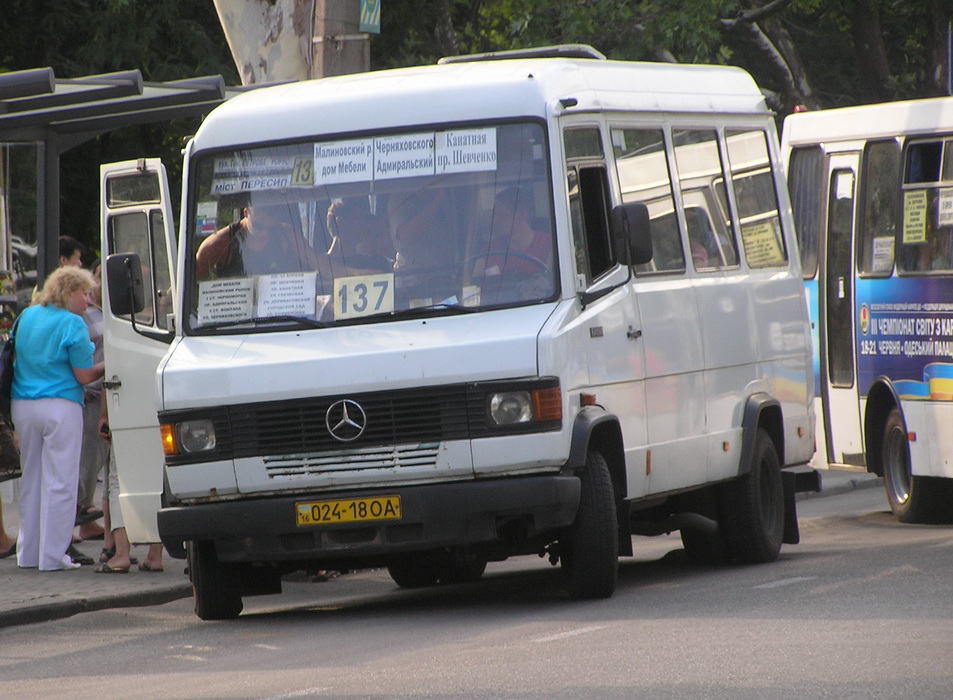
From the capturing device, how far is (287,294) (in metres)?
10.3

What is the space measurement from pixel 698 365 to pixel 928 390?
3.65 m

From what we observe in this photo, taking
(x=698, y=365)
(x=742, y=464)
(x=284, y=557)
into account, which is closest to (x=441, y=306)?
(x=284, y=557)

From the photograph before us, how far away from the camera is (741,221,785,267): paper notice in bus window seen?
→ 1266 cm

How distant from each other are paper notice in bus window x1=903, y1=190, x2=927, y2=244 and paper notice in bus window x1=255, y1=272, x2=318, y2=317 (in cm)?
633

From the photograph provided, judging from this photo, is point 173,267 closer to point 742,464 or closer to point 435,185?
point 435,185

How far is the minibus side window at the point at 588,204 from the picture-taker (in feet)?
33.9

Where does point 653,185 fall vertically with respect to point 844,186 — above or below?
below

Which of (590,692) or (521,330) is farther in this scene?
(521,330)

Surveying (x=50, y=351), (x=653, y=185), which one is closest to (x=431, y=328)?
(x=653, y=185)

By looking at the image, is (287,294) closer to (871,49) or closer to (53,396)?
(53,396)

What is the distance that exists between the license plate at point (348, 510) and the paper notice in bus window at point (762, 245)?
149 inches

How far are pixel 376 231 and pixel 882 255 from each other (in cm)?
634

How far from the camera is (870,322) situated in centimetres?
1551

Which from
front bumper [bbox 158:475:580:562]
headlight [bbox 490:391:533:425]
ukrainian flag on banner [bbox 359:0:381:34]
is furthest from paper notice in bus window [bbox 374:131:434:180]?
ukrainian flag on banner [bbox 359:0:381:34]
